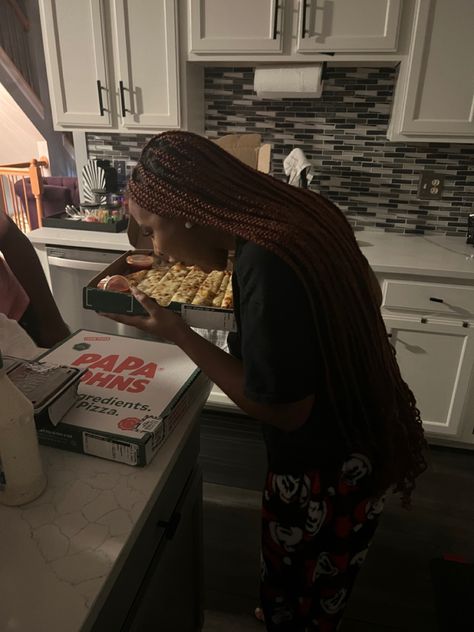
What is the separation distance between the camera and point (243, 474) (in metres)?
2.12

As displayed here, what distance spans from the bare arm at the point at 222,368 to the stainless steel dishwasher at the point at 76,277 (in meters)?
1.24

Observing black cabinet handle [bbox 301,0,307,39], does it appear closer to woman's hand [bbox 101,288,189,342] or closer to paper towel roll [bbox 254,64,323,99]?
paper towel roll [bbox 254,64,323,99]

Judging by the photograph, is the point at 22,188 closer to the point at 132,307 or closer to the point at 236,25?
the point at 236,25

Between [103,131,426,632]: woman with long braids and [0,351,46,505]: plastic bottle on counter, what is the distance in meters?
0.31

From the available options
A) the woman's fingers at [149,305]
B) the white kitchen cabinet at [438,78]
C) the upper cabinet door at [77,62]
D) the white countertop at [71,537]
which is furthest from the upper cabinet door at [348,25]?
the white countertop at [71,537]

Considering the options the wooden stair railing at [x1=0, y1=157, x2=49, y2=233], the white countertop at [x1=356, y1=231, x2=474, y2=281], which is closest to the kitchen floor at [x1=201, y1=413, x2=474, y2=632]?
the white countertop at [x1=356, y1=231, x2=474, y2=281]

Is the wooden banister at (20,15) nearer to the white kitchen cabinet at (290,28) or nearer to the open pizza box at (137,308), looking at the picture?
the white kitchen cabinet at (290,28)

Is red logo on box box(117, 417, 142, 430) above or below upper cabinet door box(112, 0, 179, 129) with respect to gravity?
below

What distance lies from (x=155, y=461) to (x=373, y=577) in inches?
49.6

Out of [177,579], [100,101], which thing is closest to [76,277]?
[100,101]

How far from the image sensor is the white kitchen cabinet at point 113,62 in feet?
7.07

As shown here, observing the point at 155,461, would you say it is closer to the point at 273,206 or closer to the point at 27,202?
the point at 273,206

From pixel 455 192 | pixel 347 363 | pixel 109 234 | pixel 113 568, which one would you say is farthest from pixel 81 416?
pixel 455 192

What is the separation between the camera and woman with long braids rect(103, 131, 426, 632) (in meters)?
0.77
